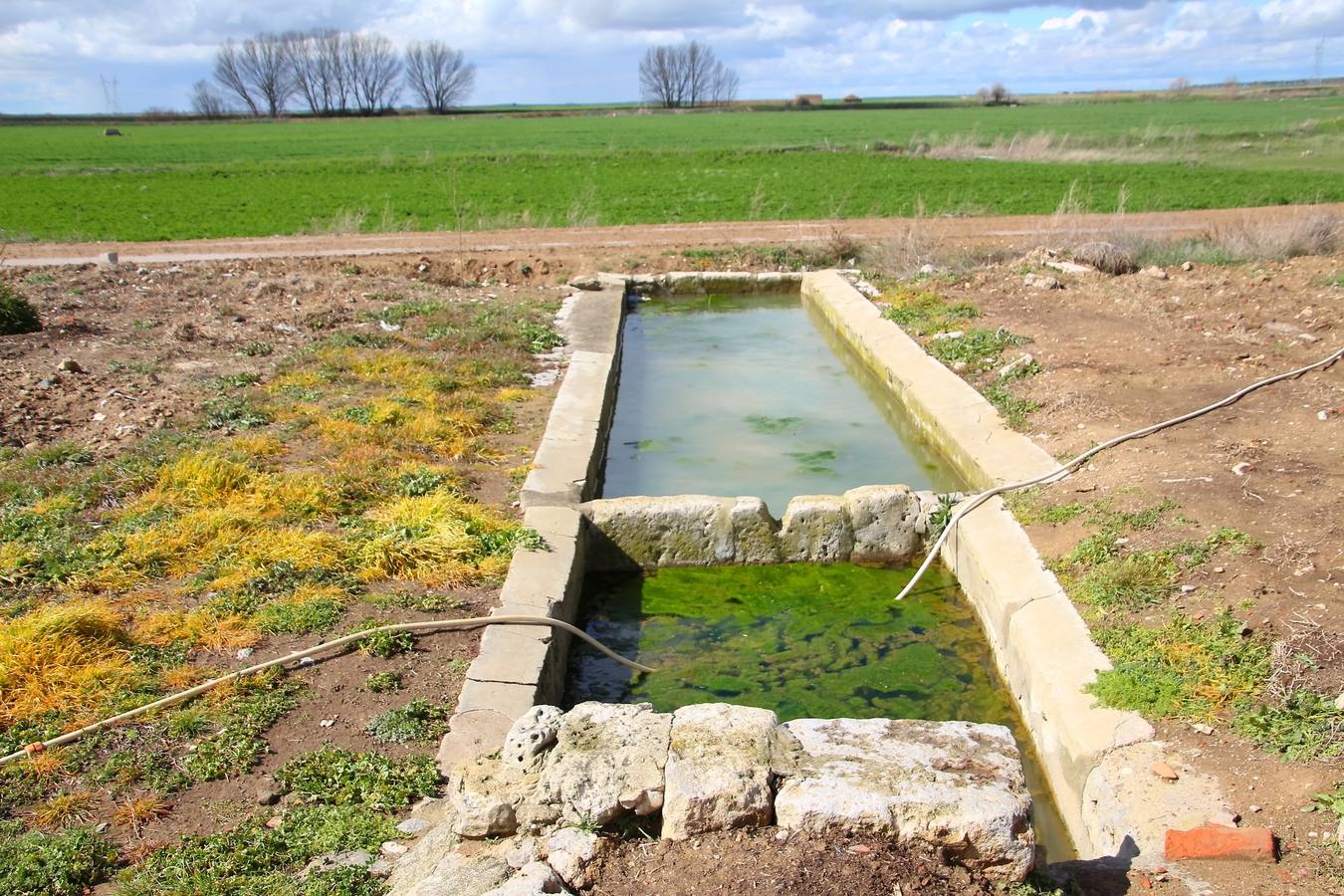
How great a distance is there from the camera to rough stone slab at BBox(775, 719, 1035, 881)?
123 inches

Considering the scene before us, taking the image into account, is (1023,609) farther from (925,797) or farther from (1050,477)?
(925,797)

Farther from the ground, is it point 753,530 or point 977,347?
point 977,347

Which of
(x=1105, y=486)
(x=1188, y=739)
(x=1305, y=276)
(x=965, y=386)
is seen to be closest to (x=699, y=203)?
(x=1305, y=276)

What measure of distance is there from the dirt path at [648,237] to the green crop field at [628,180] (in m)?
1.04

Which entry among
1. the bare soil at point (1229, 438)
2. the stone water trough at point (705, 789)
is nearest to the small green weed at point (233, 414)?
the stone water trough at point (705, 789)

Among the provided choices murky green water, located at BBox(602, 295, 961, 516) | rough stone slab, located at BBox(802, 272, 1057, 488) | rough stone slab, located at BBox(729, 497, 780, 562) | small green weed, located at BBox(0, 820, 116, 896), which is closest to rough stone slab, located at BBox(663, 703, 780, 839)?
small green weed, located at BBox(0, 820, 116, 896)

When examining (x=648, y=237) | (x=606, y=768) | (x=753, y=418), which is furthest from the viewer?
(x=648, y=237)

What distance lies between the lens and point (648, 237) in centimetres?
1928

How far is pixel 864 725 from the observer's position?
3.67 metres

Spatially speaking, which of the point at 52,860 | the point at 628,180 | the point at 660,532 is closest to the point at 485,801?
the point at 52,860

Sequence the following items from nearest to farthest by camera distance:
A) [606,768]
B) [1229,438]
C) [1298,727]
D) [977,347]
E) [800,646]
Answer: [606,768] → [1298,727] → [800,646] → [1229,438] → [977,347]

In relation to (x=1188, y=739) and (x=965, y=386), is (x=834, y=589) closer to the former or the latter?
(x=1188, y=739)

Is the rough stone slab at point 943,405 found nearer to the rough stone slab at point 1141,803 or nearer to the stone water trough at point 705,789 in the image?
the rough stone slab at point 1141,803

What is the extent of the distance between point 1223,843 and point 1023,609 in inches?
77.6
